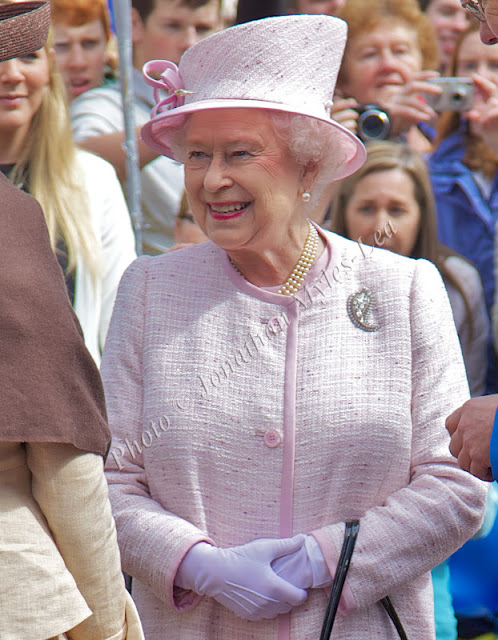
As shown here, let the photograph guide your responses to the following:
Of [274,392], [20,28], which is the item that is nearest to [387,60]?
[274,392]

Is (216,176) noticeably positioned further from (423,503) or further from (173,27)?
(173,27)

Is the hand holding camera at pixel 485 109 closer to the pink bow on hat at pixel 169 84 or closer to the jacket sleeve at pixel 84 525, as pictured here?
the pink bow on hat at pixel 169 84

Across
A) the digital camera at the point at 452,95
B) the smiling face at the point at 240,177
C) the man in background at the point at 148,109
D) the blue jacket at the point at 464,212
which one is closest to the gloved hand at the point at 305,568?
the smiling face at the point at 240,177

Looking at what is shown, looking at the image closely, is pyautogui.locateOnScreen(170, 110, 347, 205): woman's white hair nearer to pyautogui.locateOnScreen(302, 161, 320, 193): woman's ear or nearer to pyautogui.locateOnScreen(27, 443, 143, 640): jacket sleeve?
pyautogui.locateOnScreen(302, 161, 320, 193): woman's ear

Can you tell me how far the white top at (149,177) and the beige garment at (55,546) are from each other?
91.4 inches

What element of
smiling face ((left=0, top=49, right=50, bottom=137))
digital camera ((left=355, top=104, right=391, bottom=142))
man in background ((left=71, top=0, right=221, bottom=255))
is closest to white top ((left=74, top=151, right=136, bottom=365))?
smiling face ((left=0, top=49, right=50, bottom=137))

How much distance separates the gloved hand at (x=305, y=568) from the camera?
2.36 meters

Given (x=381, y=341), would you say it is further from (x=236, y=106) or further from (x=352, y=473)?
(x=236, y=106)

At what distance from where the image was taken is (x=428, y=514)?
242cm

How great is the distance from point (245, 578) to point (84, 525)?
1.76 feet

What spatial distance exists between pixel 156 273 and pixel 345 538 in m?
0.87

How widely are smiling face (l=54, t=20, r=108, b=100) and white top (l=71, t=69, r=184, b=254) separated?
0.13m

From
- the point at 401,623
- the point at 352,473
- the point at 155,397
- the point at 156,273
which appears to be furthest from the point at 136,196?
the point at 401,623

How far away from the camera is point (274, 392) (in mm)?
2537
